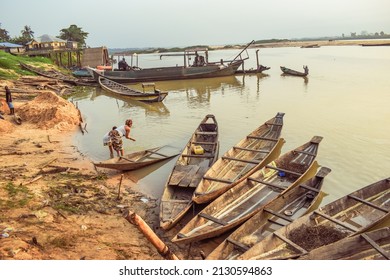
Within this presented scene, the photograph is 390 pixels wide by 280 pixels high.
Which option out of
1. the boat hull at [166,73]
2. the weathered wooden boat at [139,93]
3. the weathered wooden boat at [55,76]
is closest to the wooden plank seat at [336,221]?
the weathered wooden boat at [139,93]

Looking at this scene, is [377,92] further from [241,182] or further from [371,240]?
[371,240]

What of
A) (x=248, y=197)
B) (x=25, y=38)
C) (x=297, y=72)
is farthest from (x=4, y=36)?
(x=248, y=197)

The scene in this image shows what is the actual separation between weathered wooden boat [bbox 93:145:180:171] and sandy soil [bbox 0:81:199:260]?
13.5 inches

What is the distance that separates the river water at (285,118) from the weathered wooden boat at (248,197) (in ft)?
2.77

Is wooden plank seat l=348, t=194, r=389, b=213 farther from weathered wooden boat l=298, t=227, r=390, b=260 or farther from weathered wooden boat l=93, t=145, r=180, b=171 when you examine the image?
weathered wooden boat l=93, t=145, r=180, b=171

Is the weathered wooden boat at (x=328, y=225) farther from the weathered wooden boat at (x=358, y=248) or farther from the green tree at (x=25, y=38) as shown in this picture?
the green tree at (x=25, y=38)

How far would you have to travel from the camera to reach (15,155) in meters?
8.95

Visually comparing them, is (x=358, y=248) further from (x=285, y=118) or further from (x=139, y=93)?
(x=139, y=93)

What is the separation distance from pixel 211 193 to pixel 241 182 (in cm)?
94

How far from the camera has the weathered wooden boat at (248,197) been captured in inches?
203

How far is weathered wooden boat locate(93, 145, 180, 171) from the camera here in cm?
779

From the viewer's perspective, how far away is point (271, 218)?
562 centimetres

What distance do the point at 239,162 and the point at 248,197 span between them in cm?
167
